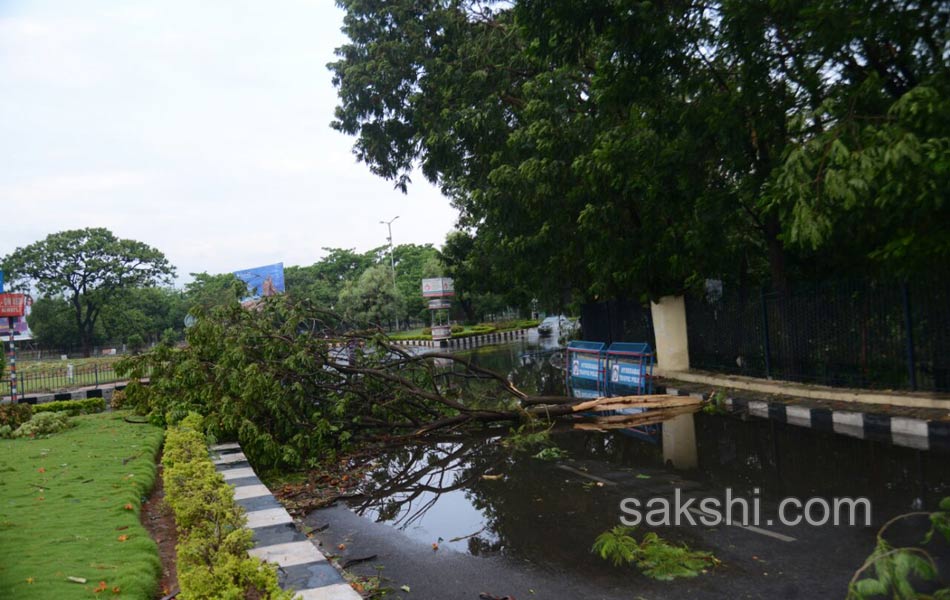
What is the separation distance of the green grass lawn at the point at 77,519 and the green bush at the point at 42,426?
6.34 ft

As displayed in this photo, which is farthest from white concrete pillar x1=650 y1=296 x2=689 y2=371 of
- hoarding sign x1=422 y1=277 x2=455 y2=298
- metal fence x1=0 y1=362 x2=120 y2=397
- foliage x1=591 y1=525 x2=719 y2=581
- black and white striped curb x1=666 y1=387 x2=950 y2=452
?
hoarding sign x1=422 y1=277 x2=455 y2=298

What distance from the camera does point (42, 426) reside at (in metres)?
12.2

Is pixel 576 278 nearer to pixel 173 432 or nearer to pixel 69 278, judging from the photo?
pixel 173 432

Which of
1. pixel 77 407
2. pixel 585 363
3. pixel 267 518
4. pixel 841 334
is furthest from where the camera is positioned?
pixel 77 407

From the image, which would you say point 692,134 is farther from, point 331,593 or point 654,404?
point 331,593

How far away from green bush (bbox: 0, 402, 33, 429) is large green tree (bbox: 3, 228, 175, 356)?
182 ft

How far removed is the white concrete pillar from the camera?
50.0 ft

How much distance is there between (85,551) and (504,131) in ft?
49.1

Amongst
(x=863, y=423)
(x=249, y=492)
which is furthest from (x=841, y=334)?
(x=249, y=492)

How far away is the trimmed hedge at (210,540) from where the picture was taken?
141 inches

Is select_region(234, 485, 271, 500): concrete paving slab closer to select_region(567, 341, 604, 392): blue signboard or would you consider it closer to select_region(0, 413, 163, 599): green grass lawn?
select_region(0, 413, 163, 599): green grass lawn

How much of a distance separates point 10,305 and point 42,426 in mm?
8340

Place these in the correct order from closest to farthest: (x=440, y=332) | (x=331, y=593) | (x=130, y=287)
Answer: (x=331, y=593) < (x=440, y=332) < (x=130, y=287)

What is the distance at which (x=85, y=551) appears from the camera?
4.88 meters
